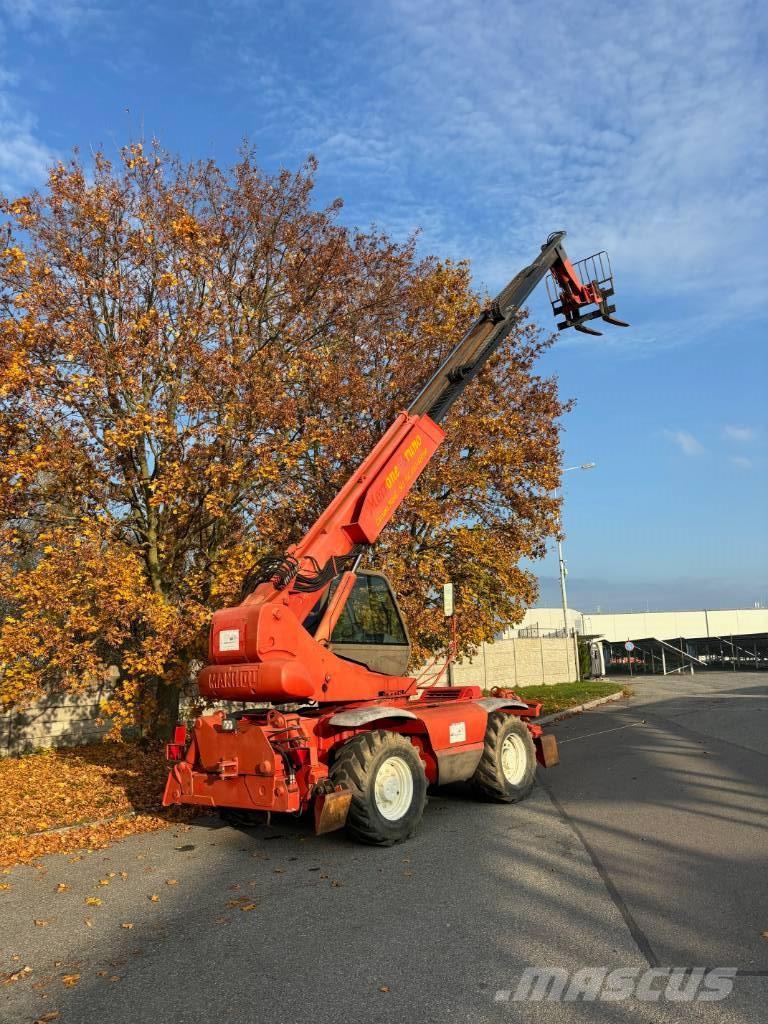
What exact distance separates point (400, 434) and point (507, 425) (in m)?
5.32

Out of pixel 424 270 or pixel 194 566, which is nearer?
pixel 194 566

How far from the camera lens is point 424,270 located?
690 inches

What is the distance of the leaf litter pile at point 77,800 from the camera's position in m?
8.22

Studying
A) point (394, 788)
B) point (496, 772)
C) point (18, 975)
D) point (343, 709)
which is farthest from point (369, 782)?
point (18, 975)

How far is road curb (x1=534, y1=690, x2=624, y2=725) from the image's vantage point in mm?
19391

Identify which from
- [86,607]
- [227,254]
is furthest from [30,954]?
[227,254]

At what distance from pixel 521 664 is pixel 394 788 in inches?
908

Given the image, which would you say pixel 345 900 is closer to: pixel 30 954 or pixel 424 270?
pixel 30 954

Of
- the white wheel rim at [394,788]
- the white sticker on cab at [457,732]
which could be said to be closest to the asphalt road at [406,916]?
the white wheel rim at [394,788]

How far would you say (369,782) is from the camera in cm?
738

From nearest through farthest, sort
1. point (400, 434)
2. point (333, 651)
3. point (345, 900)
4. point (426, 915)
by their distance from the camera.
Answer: point (426, 915) → point (345, 900) → point (333, 651) → point (400, 434)

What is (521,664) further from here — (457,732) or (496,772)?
(457,732)

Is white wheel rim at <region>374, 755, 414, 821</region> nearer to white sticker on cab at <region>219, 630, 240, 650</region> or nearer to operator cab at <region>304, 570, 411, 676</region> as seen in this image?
operator cab at <region>304, 570, 411, 676</region>

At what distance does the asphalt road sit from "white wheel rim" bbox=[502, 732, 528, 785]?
43cm
